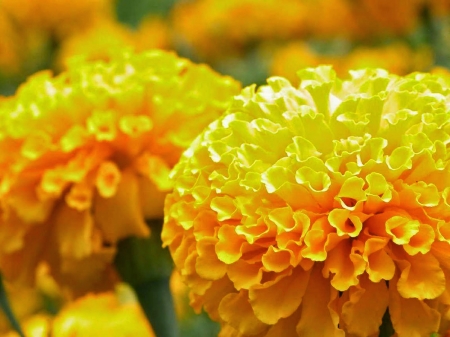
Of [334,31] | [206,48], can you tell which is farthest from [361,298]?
[206,48]

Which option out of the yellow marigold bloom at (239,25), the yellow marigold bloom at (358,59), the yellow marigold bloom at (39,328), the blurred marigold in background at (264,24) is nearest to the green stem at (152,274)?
the yellow marigold bloom at (39,328)

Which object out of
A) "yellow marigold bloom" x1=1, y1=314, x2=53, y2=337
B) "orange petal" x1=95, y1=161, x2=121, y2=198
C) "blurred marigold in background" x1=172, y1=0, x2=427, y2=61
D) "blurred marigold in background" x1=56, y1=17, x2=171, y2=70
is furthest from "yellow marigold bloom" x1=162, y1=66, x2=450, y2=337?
"blurred marigold in background" x1=56, y1=17, x2=171, y2=70

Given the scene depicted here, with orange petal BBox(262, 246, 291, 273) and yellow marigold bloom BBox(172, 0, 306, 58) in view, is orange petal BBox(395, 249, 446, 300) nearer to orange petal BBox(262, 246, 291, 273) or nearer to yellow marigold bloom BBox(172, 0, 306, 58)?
orange petal BBox(262, 246, 291, 273)

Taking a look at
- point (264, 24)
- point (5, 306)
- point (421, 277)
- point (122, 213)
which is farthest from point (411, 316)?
point (264, 24)

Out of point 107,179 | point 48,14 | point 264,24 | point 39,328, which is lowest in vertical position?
point 264,24

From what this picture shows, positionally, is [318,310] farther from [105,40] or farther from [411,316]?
→ [105,40]

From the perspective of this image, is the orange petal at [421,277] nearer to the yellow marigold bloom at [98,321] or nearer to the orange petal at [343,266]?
the orange petal at [343,266]

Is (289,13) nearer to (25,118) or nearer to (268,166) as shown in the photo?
(25,118)
